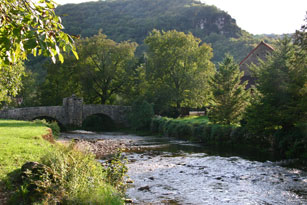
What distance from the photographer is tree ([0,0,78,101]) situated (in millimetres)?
3918

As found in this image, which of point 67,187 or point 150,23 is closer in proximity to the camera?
point 67,187

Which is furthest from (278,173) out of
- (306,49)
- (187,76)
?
(187,76)

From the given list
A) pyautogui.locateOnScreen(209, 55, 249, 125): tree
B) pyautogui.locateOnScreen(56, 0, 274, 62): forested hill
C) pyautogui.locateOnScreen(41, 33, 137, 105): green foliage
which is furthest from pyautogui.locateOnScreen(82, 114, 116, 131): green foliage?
pyautogui.locateOnScreen(56, 0, 274, 62): forested hill

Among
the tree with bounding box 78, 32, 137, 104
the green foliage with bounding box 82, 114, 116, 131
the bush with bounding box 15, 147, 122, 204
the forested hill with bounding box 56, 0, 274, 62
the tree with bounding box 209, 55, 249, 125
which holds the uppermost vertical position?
the forested hill with bounding box 56, 0, 274, 62

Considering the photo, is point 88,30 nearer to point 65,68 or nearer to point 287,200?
point 65,68

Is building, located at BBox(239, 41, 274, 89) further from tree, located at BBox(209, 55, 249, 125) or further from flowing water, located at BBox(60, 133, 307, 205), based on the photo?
flowing water, located at BBox(60, 133, 307, 205)

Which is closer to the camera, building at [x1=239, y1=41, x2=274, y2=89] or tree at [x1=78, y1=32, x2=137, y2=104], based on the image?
building at [x1=239, y1=41, x2=274, y2=89]

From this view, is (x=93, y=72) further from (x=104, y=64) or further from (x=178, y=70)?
(x=178, y=70)

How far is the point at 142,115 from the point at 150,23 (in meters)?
83.6

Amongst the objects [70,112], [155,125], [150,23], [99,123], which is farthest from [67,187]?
[150,23]

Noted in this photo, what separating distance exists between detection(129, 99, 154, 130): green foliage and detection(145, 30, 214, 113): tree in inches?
88.1

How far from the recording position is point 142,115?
1507 inches

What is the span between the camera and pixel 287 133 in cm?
1767

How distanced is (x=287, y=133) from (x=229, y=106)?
724cm
